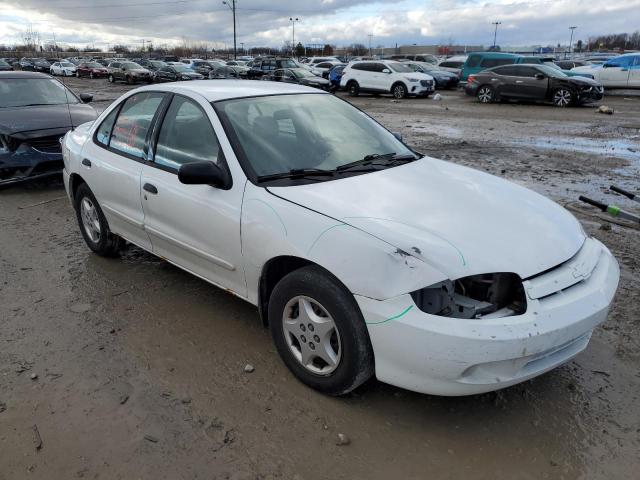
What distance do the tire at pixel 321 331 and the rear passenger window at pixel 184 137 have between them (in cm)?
110

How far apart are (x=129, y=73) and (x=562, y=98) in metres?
29.5

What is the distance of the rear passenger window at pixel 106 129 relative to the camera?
14.7 feet

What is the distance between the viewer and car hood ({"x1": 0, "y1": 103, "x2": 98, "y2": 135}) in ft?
24.1

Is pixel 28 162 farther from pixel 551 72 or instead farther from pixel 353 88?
pixel 353 88

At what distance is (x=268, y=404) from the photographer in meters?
2.83

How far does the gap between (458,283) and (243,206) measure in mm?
1306

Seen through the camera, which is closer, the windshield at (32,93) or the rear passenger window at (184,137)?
the rear passenger window at (184,137)

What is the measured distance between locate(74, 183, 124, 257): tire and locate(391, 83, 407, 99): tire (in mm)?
19710

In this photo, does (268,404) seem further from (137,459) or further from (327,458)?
(137,459)

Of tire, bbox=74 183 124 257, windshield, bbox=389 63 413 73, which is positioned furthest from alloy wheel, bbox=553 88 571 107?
tire, bbox=74 183 124 257

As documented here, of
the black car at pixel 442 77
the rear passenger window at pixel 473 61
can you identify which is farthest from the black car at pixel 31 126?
the black car at pixel 442 77

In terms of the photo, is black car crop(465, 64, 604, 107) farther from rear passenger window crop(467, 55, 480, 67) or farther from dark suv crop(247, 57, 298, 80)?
dark suv crop(247, 57, 298, 80)

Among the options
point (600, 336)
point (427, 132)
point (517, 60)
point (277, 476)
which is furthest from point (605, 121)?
point (277, 476)

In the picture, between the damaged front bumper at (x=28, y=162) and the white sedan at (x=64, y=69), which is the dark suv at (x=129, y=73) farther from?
the damaged front bumper at (x=28, y=162)
